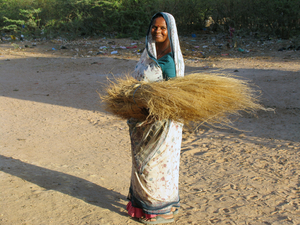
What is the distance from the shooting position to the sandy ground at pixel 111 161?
95.7 inches

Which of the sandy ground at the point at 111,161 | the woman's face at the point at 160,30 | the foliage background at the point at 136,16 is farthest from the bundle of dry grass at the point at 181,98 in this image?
the foliage background at the point at 136,16

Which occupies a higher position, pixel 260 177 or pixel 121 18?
pixel 121 18

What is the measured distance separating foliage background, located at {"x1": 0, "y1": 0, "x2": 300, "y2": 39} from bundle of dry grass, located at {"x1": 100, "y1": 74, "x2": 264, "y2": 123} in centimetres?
1044

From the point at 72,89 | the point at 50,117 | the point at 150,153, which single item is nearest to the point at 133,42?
the point at 72,89

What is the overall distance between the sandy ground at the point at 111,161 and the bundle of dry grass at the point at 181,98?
634 mm

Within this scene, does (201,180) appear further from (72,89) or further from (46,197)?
(72,89)

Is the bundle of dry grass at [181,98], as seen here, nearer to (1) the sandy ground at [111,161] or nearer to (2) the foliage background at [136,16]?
(1) the sandy ground at [111,161]

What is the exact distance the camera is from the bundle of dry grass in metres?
1.86

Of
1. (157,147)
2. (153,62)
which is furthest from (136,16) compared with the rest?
(157,147)

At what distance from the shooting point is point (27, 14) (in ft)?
48.8

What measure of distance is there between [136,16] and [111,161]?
11.8 m

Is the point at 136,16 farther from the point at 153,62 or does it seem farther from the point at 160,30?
the point at 153,62

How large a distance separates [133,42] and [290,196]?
409 inches

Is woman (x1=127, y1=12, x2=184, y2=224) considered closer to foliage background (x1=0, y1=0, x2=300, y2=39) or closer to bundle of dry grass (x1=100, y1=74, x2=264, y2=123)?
bundle of dry grass (x1=100, y1=74, x2=264, y2=123)
